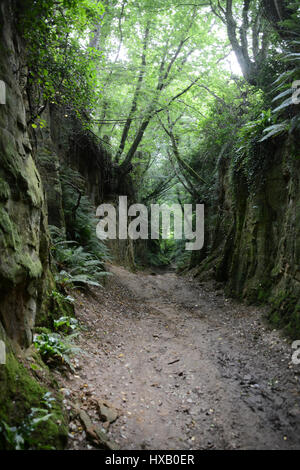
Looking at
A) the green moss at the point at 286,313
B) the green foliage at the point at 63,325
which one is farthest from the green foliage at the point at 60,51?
the green moss at the point at 286,313

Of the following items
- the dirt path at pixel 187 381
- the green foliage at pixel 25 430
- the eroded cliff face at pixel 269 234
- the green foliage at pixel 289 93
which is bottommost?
the dirt path at pixel 187 381

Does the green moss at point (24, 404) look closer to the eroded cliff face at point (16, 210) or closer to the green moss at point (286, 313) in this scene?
the eroded cliff face at point (16, 210)

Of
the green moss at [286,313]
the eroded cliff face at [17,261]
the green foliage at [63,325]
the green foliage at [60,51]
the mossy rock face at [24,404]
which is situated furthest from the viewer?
the green moss at [286,313]

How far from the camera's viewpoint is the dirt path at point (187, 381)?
337 centimetres

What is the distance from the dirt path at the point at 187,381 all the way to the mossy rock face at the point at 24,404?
27cm

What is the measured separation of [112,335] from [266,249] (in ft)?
15.3

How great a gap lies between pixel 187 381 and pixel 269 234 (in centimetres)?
468

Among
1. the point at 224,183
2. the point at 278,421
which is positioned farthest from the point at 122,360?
the point at 224,183

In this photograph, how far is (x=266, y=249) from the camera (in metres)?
7.59

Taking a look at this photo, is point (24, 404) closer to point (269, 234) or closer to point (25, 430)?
point (25, 430)

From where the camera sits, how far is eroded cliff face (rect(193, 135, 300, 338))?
5824 millimetres

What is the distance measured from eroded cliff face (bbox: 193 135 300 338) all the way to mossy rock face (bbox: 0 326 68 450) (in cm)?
421

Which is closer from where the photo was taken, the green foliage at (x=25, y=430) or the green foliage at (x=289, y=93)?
the green foliage at (x=25, y=430)
